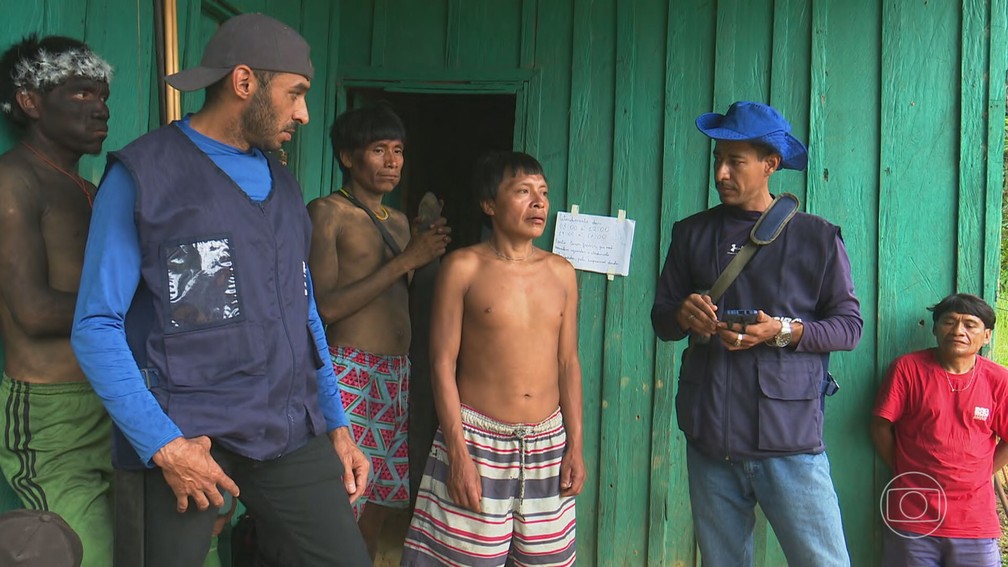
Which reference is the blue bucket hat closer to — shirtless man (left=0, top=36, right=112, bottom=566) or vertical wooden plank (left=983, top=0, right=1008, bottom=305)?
vertical wooden plank (left=983, top=0, right=1008, bottom=305)

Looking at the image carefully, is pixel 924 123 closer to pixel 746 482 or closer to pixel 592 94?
pixel 592 94

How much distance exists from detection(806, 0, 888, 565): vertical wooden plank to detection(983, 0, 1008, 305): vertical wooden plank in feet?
1.55

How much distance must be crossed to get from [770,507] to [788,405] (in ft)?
1.09

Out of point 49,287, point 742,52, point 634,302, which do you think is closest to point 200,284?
point 49,287

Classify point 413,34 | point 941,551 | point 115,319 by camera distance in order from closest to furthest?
1. point 115,319
2. point 941,551
3. point 413,34

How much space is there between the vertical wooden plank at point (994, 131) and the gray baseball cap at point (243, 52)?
3.31 m

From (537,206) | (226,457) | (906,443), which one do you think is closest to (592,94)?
(537,206)

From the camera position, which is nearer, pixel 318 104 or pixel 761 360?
pixel 761 360

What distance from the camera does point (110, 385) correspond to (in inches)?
71.8

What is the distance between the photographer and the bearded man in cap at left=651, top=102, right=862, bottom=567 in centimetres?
269

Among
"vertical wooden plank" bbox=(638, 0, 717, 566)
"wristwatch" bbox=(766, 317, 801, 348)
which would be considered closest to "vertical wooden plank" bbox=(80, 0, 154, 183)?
"wristwatch" bbox=(766, 317, 801, 348)

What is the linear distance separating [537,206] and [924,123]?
2148 millimetres

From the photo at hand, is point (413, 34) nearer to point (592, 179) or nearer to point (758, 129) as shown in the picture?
point (592, 179)

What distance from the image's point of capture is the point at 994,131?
3.95 meters
